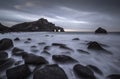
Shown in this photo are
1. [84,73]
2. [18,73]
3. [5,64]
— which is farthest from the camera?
[5,64]

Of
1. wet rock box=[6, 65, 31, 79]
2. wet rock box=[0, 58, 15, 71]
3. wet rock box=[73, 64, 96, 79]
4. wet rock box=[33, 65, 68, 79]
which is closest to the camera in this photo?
wet rock box=[33, 65, 68, 79]

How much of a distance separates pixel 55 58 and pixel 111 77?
9.31ft

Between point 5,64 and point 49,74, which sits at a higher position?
point 49,74

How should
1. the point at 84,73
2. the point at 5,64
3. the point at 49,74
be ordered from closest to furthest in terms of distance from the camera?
the point at 49,74 → the point at 84,73 → the point at 5,64

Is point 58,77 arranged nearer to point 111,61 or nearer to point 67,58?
point 67,58

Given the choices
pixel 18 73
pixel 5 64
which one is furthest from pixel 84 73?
pixel 5 64

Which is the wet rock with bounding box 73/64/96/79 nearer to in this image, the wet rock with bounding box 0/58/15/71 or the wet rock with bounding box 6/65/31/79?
the wet rock with bounding box 6/65/31/79

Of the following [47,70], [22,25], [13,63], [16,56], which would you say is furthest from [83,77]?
[22,25]

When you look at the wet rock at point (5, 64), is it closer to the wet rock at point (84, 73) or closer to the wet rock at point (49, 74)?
the wet rock at point (49, 74)

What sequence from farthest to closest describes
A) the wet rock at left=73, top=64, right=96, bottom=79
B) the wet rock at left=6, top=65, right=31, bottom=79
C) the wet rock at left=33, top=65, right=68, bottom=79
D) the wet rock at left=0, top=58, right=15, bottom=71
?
the wet rock at left=0, top=58, right=15, bottom=71, the wet rock at left=73, top=64, right=96, bottom=79, the wet rock at left=6, top=65, right=31, bottom=79, the wet rock at left=33, top=65, right=68, bottom=79

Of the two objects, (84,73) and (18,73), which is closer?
(18,73)

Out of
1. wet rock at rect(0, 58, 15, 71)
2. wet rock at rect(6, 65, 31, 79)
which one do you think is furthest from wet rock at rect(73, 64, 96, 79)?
wet rock at rect(0, 58, 15, 71)

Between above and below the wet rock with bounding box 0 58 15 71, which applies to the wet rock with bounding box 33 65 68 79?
above

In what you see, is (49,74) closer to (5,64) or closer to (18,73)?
(18,73)
